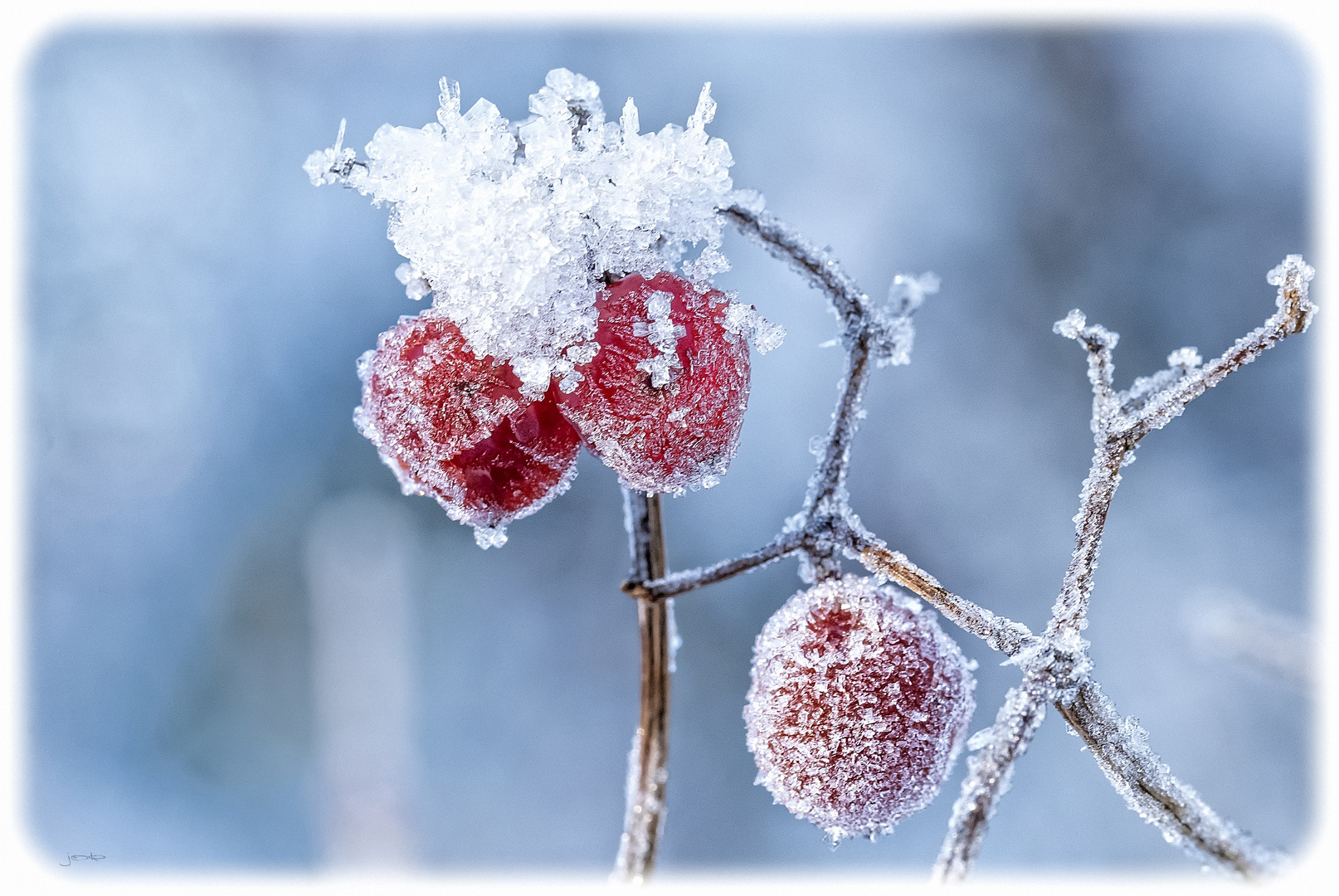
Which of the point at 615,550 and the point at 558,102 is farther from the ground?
the point at 615,550

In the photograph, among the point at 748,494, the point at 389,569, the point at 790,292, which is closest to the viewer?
the point at 790,292

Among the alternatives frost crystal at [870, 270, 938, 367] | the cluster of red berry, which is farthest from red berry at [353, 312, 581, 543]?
frost crystal at [870, 270, 938, 367]

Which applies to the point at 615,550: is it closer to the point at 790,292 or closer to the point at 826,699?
the point at 790,292

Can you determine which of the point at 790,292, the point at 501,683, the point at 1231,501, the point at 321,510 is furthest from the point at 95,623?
the point at 1231,501

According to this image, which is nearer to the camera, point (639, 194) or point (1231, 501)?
point (639, 194)
